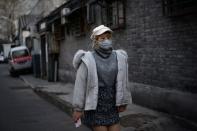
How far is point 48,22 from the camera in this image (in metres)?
23.6

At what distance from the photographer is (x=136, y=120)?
9328mm

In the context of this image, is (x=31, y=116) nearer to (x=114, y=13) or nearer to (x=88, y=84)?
(x=114, y=13)

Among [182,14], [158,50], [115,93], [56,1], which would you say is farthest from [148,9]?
[56,1]

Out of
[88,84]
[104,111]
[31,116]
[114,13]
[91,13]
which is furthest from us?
[91,13]

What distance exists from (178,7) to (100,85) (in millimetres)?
5010

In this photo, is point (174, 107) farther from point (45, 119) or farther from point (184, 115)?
point (45, 119)

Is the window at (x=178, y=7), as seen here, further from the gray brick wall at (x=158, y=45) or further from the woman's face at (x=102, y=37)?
the woman's face at (x=102, y=37)

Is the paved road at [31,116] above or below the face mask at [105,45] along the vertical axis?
below

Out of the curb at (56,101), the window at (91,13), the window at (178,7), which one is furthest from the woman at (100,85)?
the window at (91,13)

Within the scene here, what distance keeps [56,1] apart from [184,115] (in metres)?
25.3

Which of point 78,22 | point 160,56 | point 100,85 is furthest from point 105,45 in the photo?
point 78,22

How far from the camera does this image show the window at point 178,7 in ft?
28.5

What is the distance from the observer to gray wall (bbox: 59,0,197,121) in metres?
8.86

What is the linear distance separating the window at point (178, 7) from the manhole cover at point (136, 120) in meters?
2.16
